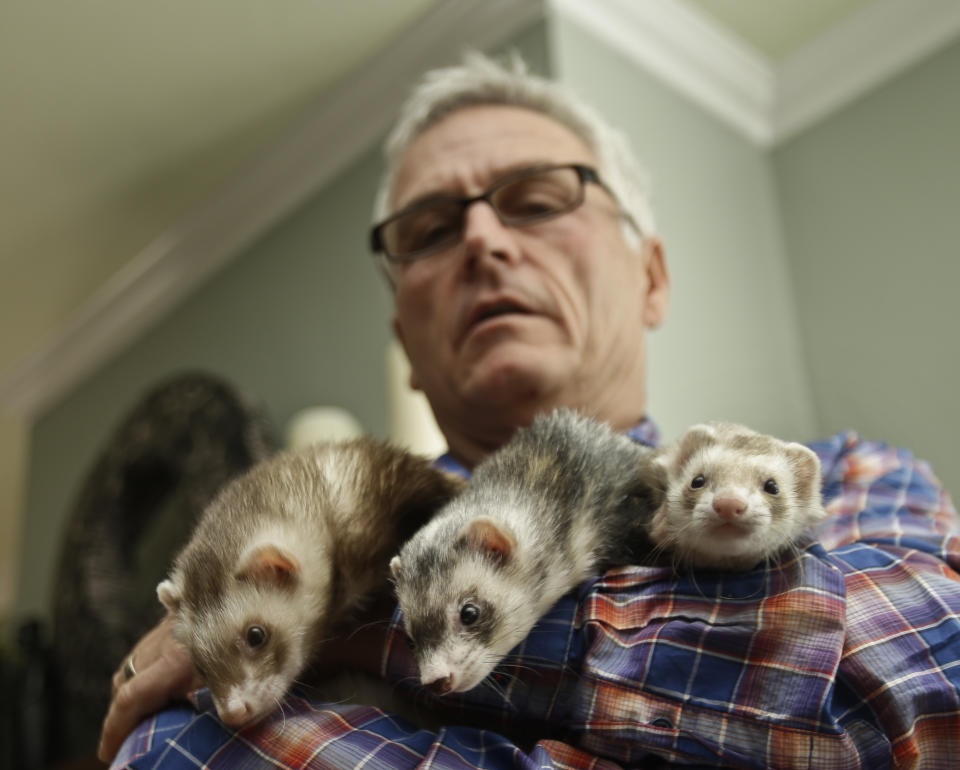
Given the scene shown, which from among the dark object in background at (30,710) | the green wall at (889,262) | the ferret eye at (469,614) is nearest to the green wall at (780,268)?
the green wall at (889,262)

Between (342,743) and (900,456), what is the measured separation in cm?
67

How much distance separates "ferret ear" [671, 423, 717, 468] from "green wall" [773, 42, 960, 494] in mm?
1112

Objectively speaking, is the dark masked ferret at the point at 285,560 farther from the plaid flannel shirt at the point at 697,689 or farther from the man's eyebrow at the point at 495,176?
the man's eyebrow at the point at 495,176

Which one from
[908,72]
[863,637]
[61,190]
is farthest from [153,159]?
[863,637]

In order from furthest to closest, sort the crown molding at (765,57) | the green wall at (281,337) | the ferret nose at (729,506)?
1. the green wall at (281,337)
2. the crown molding at (765,57)
3. the ferret nose at (729,506)

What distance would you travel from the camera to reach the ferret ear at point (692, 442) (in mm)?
635

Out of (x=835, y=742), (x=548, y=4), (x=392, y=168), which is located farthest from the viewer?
(x=548, y=4)

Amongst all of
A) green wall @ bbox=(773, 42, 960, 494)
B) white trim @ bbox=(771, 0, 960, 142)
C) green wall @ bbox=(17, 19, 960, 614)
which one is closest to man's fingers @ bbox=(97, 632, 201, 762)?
green wall @ bbox=(17, 19, 960, 614)

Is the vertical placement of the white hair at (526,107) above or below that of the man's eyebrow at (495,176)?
above

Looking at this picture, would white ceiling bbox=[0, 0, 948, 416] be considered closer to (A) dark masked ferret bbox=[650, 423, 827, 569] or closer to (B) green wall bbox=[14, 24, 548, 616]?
(B) green wall bbox=[14, 24, 548, 616]

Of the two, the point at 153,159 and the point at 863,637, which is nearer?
the point at 863,637

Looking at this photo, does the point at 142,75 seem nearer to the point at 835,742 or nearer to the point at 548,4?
the point at 548,4

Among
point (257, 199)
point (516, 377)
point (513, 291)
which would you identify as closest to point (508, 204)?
point (513, 291)

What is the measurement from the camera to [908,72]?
1732 millimetres
